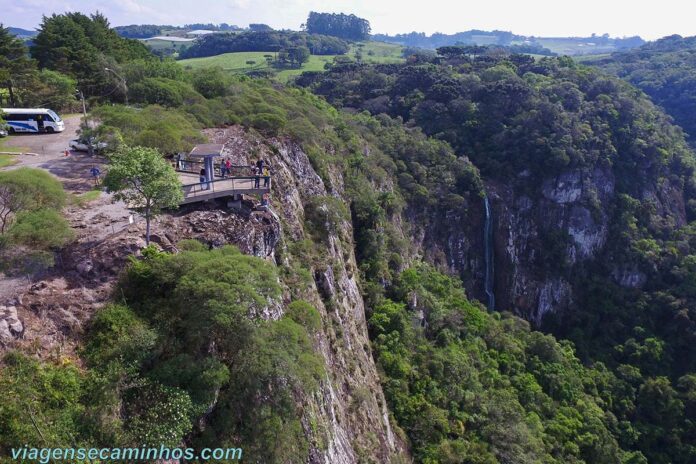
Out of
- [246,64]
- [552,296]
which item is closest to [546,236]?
[552,296]

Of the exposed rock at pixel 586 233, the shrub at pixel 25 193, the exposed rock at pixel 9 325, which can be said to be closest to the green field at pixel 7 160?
the shrub at pixel 25 193

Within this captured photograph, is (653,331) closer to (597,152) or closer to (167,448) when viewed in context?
(597,152)

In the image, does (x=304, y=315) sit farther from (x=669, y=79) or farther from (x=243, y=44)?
(x=243, y=44)

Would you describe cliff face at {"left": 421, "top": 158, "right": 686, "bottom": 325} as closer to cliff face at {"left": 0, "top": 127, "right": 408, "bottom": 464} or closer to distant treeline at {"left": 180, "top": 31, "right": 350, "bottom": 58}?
cliff face at {"left": 0, "top": 127, "right": 408, "bottom": 464}

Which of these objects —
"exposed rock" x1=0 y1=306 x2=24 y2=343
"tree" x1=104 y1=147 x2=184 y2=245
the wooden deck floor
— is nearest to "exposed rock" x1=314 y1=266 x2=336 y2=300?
the wooden deck floor

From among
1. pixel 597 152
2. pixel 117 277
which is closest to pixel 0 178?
pixel 117 277
